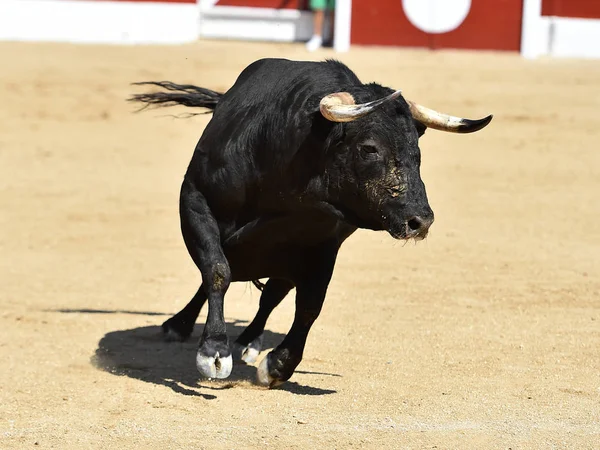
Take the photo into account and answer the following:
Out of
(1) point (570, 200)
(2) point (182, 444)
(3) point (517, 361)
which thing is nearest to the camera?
(2) point (182, 444)

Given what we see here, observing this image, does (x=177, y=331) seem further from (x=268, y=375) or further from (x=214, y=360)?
(x=214, y=360)

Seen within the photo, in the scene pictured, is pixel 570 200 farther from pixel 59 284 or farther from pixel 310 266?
pixel 310 266

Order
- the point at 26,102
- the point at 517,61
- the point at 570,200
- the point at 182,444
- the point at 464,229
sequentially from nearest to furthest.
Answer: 1. the point at 182,444
2. the point at 464,229
3. the point at 570,200
4. the point at 26,102
5. the point at 517,61

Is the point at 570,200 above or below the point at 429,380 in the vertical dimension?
below

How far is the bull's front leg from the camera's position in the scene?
4.63 m

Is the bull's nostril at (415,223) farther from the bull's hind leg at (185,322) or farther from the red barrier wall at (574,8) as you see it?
the red barrier wall at (574,8)

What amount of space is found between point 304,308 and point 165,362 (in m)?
0.74

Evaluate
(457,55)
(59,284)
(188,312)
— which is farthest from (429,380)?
(457,55)

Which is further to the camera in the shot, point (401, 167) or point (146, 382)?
point (146, 382)

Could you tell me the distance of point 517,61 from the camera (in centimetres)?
1387

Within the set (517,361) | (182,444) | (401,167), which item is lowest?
(517,361)

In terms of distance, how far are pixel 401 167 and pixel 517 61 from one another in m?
10.0

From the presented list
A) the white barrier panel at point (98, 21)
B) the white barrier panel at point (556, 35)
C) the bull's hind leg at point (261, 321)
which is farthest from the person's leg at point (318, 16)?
the bull's hind leg at point (261, 321)

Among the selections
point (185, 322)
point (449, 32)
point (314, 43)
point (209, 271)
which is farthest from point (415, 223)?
point (449, 32)
